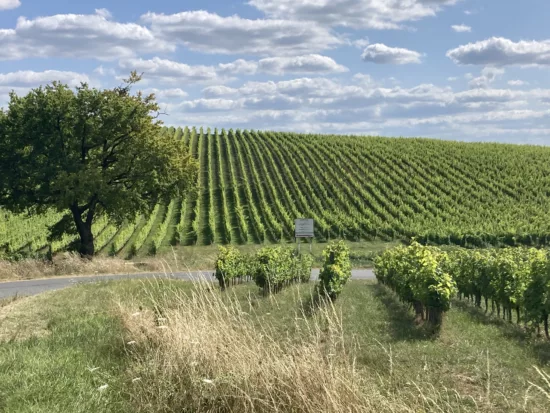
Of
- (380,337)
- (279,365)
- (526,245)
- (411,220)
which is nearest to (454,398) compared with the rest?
(279,365)

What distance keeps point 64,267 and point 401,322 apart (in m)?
17.6

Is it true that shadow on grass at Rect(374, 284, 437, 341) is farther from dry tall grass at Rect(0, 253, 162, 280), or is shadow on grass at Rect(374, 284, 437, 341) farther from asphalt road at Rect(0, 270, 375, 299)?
dry tall grass at Rect(0, 253, 162, 280)

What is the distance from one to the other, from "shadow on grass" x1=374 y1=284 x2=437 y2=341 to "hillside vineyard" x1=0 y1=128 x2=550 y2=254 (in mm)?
18932

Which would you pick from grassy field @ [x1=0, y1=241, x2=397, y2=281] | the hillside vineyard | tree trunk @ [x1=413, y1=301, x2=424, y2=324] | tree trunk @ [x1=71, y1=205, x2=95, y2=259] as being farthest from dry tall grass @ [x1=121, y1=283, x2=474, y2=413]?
the hillside vineyard

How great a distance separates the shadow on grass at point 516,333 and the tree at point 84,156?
18.9 meters

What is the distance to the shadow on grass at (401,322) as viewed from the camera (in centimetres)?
1202

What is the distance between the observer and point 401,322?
1359 centimetres

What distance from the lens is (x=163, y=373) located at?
8.49 meters

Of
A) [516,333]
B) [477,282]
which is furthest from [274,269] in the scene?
[516,333]

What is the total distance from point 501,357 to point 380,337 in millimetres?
2319

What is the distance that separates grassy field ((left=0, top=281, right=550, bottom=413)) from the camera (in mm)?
7684

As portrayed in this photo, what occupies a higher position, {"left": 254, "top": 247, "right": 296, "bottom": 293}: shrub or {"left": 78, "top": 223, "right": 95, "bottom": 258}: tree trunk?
{"left": 254, "top": 247, "right": 296, "bottom": 293}: shrub

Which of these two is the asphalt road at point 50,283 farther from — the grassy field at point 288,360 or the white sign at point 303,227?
the grassy field at point 288,360

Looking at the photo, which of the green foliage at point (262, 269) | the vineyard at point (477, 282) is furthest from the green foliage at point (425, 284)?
the green foliage at point (262, 269)
